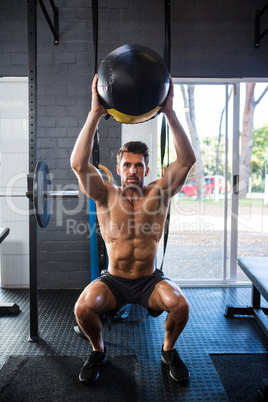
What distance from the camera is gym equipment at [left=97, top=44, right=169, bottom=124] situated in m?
1.53

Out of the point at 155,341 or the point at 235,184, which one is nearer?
the point at 155,341

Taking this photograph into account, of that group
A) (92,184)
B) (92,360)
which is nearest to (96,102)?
(92,184)

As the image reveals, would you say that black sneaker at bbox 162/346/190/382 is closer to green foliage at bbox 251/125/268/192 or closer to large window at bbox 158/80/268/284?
large window at bbox 158/80/268/284

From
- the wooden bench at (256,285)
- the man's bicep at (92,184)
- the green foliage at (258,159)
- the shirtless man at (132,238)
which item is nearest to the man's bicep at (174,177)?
the shirtless man at (132,238)

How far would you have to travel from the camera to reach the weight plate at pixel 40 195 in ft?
6.79

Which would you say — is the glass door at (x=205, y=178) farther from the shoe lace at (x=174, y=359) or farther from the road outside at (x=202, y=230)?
the shoe lace at (x=174, y=359)

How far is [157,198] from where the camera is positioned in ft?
6.75

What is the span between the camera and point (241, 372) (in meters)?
1.92

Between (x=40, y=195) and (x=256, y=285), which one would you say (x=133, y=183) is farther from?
(x=256, y=285)

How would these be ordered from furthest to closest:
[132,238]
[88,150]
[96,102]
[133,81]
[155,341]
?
[155,341]
[132,238]
[88,150]
[96,102]
[133,81]

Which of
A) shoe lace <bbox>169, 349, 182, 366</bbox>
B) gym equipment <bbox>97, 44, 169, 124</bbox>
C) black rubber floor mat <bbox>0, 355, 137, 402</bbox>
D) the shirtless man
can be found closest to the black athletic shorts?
the shirtless man

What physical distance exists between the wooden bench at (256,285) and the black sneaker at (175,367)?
61 cm

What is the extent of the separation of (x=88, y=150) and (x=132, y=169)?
354mm

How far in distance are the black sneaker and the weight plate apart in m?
1.11
